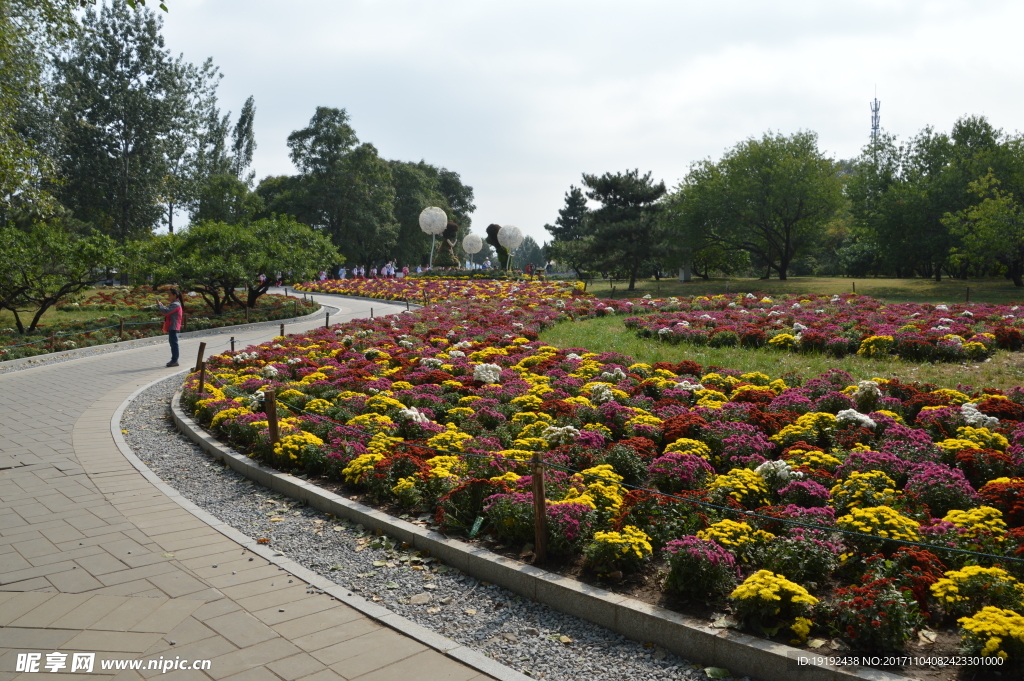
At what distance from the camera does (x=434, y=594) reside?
17.0ft

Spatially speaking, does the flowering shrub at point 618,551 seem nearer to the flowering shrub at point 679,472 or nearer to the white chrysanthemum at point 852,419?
the flowering shrub at point 679,472

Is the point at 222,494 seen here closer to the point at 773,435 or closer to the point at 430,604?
the point at 430,604

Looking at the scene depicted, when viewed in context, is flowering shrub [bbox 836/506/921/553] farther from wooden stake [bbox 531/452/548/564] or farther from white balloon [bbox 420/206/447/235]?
white balloon [bbox 420/206/447/235]

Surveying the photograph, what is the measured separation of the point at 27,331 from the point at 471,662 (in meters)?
23.3

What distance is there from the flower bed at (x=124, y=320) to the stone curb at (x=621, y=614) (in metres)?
16.3

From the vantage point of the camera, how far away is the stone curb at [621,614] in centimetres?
386

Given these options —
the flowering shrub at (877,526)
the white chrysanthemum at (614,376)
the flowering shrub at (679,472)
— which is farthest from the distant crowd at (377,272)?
the flowering shrub at (877,526)

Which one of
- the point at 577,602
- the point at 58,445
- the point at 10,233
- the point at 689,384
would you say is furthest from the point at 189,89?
the point at 577,602

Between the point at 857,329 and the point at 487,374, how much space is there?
7830mm

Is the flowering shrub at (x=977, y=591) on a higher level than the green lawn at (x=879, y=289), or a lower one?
lower

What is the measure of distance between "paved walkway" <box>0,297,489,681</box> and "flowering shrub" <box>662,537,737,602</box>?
1.55 m

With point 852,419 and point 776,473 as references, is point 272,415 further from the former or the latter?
point 852,419

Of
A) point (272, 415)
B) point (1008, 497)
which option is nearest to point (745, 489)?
point (1008, 497)

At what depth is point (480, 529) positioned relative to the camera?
601 centimetres
